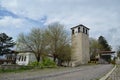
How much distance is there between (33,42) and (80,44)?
2264cm

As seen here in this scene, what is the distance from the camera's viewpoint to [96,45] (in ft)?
305

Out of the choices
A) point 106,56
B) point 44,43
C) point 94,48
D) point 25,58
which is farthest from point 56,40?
point 106,56

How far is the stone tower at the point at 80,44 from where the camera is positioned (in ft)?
236

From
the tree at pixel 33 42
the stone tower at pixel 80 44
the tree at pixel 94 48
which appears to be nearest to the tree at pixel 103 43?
the tree at pixel 94 48

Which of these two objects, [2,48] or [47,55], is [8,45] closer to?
[2,48]

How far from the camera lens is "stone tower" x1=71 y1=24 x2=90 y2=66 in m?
71.8

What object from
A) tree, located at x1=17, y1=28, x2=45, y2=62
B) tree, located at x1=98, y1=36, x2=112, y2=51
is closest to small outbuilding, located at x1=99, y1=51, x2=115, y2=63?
tree, located at x1=98, y1=36, x2=112, y2=51

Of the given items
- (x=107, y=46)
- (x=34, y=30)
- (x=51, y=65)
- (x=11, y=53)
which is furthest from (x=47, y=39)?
(x=107, y=46)

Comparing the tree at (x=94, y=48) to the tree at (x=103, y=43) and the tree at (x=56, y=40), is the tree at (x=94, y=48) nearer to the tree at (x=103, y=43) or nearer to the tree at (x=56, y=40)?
the tree at (x=103, y=43)

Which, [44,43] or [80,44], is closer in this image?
[44,43]

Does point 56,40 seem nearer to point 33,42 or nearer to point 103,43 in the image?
point 33,42

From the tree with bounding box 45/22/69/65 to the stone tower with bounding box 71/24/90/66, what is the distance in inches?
435

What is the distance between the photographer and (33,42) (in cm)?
5603

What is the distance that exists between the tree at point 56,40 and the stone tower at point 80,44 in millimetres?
11057
